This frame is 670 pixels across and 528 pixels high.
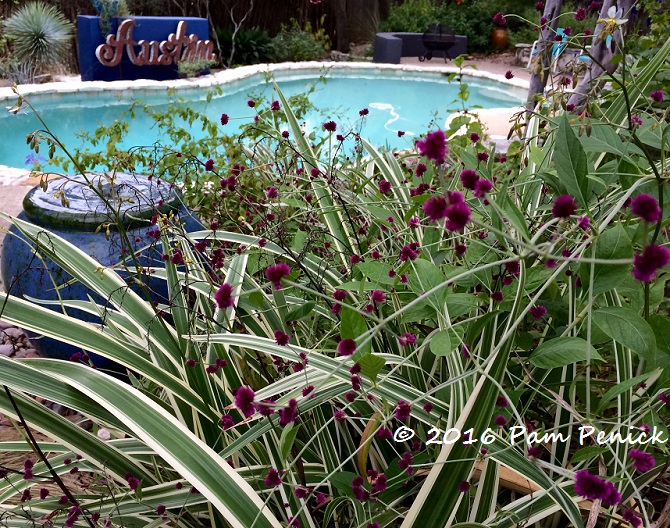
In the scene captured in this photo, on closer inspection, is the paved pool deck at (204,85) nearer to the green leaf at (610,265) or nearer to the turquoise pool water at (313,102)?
the turquoise pool water at (313,102)

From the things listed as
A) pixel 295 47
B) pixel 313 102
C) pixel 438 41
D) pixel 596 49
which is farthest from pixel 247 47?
pixel 596 49

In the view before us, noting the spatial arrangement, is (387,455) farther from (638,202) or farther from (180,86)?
(180,86)

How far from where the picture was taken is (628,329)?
739 mm

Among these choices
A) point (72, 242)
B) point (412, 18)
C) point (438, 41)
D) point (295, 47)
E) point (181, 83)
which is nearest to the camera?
point (72, 242)

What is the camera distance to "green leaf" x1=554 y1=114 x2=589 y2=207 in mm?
784

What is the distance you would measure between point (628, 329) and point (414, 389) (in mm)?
338

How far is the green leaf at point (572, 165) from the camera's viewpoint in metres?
0.78

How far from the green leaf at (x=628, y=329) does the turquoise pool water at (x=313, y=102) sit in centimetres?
440

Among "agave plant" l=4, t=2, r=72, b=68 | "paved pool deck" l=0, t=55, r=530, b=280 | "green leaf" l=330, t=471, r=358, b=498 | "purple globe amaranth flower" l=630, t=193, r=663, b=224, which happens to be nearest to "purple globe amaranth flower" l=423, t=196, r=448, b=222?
"purple globe amaranth flower" l=630, t=193, r=663, b=224

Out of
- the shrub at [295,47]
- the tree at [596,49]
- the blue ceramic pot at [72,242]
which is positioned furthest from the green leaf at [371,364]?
the shrub at [295,47]

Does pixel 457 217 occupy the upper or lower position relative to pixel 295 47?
lower

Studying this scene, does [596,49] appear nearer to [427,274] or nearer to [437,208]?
[427,274]

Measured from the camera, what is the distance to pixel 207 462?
79 centimetres

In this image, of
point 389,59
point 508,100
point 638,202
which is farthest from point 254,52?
point 638,202
